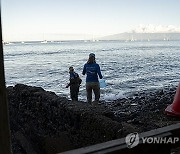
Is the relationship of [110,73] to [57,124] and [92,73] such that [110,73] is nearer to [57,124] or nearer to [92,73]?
[92,73]

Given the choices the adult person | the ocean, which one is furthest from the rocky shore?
the ocean

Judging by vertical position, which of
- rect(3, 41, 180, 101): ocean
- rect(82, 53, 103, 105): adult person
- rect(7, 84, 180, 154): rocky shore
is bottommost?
rect(3, 41, 180, 101): ocean

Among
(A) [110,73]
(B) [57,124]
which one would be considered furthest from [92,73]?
(A) [110,73]

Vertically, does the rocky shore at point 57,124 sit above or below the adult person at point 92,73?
below

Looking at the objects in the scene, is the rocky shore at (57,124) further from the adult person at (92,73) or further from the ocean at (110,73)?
the ocean at (110,73)

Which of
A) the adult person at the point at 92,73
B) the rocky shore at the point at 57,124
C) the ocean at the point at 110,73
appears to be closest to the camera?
the rocky shore at the point at 57,124

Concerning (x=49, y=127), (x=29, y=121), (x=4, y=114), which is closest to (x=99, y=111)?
A: (x=49, y=127)

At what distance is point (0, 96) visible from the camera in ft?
4.35

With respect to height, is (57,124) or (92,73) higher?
(92,73)

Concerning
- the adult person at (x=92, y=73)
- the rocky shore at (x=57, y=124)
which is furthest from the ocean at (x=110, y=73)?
the adult person at (x=92, y=73)

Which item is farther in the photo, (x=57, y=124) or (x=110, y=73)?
(x=110, y=73)

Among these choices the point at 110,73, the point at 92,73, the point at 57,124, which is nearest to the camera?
the point at 57,124

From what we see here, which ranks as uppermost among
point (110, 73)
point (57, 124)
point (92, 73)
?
point (92, 73)

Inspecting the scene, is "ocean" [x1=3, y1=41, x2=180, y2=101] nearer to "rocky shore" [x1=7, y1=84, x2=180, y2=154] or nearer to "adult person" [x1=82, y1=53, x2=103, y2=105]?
"rocky shore" [x1=7, y1=84, x2=180, y2=154]
